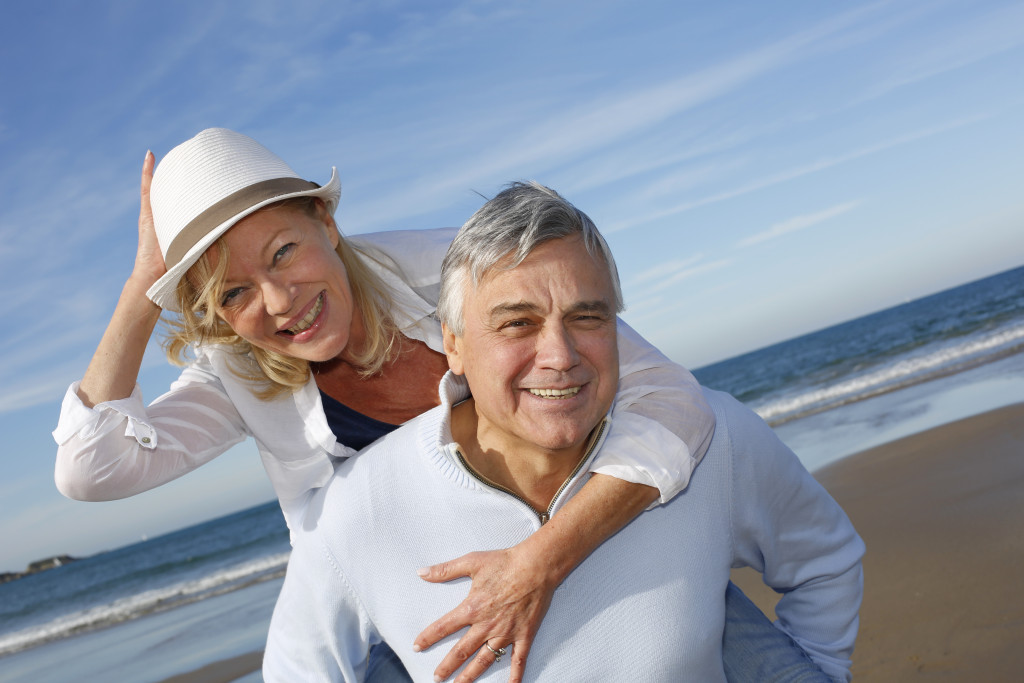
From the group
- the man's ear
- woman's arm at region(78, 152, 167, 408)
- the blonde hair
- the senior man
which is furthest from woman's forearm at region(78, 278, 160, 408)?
the man's ear

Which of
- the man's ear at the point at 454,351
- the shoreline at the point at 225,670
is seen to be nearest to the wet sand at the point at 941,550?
the man's ear at the point at 454,351

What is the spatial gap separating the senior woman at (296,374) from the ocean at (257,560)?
4391 mm

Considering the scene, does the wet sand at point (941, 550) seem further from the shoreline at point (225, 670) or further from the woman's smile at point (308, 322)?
the shoreline at point (225, 670)

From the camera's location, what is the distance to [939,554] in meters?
5.08

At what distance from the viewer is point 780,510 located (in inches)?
82.4

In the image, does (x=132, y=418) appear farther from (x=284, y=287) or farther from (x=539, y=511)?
(x=539, y=511)

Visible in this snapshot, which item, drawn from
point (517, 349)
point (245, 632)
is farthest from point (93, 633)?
point (517, 349)

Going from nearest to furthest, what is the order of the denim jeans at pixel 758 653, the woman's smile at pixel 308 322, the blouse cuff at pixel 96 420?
the denim jeans at pixel 758 653, the blouse cuff at pixel 96 420, the woman's smile at pixel 308 322

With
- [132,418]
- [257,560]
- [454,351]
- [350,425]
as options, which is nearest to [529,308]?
[454,351]

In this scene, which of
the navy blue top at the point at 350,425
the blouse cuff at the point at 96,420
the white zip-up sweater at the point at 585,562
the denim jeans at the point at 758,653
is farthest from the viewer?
the navy blue top at the point at 350,425

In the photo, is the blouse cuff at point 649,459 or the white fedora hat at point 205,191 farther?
the white fedora hat at point 205,191

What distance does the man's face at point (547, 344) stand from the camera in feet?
6.17

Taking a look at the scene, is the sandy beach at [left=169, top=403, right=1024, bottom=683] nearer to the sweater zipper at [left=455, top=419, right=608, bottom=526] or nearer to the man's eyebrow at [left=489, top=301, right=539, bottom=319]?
the sweater zipper at [left=455, top=419, right=608, bottom=526]

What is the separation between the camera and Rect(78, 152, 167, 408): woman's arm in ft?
7.64
